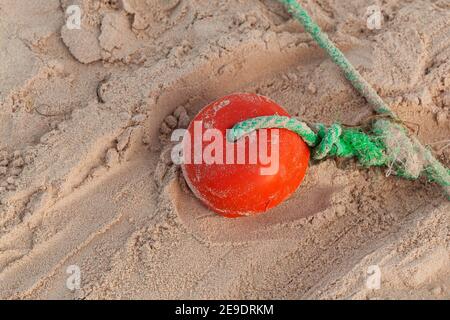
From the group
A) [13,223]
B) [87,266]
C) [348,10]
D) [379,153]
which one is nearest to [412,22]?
[348,10]

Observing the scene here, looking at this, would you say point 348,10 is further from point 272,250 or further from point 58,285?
point 58,285

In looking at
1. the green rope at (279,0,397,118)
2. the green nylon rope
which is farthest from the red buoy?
the green rope at (279,0,397,118)

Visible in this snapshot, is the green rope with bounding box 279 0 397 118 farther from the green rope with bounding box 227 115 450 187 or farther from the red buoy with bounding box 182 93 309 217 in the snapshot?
the red buoy with bounding box 182 93 309 217

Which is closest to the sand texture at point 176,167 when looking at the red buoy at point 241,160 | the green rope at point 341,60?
the green rope at point 341,60

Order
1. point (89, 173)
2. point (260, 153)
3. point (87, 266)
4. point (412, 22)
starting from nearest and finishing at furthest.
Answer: point (260, 153) → point (87, 266) → point (89, 173) → point (412, 22)

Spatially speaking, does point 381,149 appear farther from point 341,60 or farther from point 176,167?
point 176,167

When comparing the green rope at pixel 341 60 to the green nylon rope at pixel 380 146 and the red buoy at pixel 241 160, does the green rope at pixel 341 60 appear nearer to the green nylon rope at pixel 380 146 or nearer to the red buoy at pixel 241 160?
the green nylon rope at pixel 380 146

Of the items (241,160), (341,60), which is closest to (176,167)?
(241,160)
